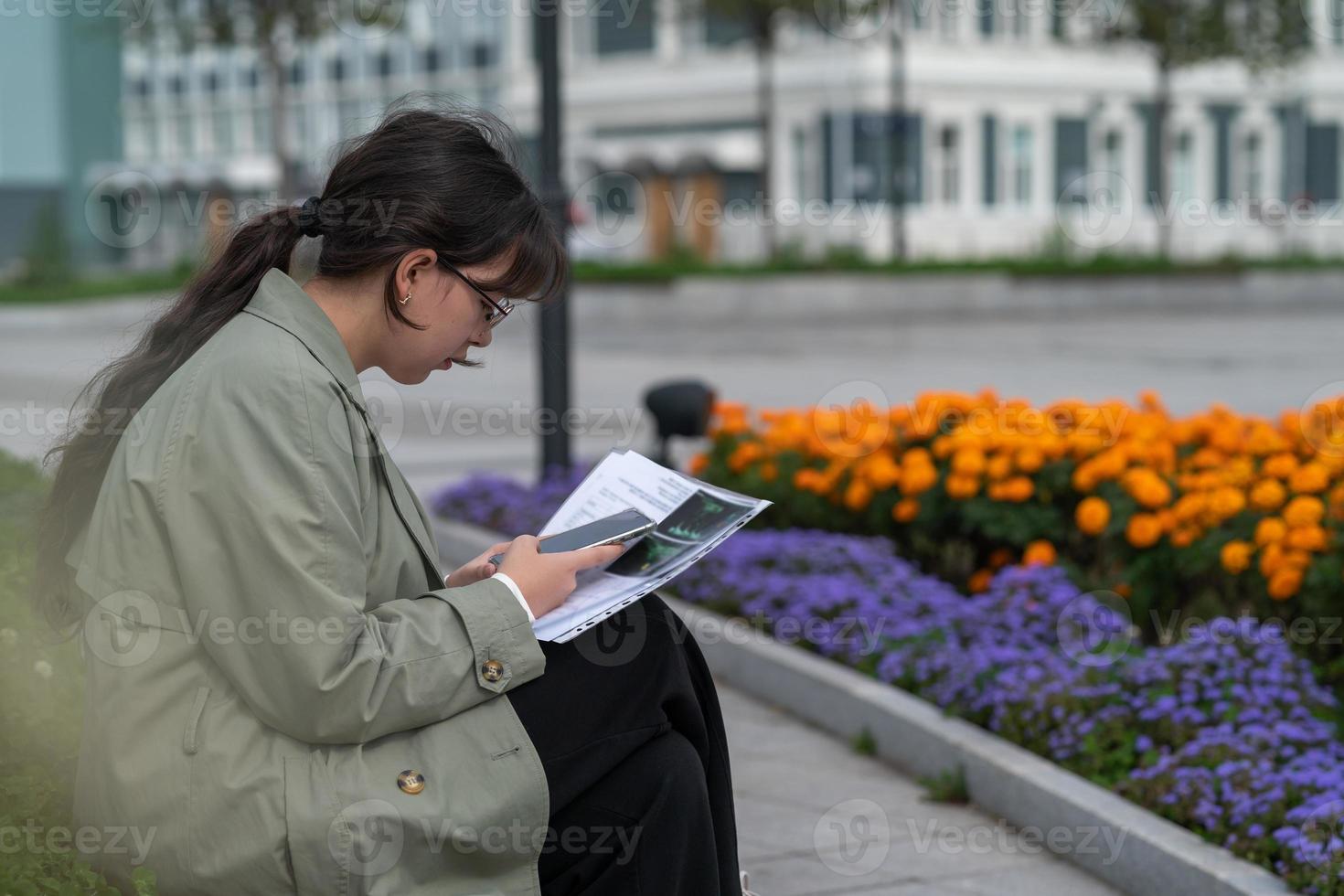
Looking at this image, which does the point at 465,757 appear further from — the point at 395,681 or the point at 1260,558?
the point at 1260,558

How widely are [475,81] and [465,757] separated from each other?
143 ft

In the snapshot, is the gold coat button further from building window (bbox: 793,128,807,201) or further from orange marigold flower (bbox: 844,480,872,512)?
building window (bbox: 793,128,807,201)

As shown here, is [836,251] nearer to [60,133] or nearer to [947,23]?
[947,23]

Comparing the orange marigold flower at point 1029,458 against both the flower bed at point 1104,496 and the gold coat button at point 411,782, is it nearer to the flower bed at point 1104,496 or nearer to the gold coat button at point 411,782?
the flower bed at point 1104,496

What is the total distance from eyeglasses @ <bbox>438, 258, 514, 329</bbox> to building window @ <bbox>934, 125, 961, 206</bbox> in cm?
3497

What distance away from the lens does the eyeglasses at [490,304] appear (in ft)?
7.95

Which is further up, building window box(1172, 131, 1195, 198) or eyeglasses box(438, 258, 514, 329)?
building window box(1172, 131, 1195, 198)

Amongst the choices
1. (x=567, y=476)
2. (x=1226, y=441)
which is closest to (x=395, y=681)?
(x=1226, y=441)

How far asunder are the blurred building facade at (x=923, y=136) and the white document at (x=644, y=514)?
2901 cm

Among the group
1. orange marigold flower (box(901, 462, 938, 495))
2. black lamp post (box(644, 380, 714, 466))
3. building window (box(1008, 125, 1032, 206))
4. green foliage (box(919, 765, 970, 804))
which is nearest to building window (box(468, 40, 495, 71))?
building window (box(1008, 125, 1032, 206))

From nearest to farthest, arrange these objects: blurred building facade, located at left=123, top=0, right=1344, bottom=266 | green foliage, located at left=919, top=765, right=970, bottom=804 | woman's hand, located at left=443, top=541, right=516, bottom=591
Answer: woman's hand, located at left=443, top=541, right=516, bottom=591 → green foliage, located at left=919, top=765, right=970, bottom=804 → blurred building facade, located at left=123, top=0, right=1344, bottom=266

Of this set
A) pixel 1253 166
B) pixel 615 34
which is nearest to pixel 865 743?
pixel 615 34

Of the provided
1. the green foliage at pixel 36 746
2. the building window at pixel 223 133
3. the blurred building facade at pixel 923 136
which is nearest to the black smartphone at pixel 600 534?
the green foliage at pixel 36 746

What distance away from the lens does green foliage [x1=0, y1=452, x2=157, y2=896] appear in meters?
2.21
